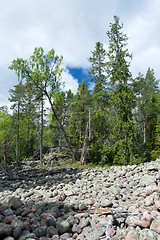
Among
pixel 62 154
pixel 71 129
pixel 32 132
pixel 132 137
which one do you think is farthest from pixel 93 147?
pixel 32 132

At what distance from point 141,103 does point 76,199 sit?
22.5 m

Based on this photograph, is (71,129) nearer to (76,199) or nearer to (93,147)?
(93,147)

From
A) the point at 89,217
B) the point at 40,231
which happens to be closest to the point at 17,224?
the point at 40,231

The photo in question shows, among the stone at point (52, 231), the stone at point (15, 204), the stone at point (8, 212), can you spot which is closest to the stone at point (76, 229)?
the stone at point (52, 231)

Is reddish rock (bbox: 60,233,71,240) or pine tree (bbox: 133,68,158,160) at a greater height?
pine tree (bbox: 133,68,158,160)

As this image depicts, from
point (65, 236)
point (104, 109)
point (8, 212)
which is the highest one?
point (104, 109)

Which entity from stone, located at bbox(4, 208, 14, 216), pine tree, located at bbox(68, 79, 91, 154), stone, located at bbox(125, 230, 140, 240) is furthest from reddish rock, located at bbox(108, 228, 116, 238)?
pine tree, located at bbox(68, 79, 91, 154)

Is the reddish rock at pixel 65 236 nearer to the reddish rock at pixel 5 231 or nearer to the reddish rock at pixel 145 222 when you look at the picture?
the reddish rock at pixel 5 231

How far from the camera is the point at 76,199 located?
179 inches

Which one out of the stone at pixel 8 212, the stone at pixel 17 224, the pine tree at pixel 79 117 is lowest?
the stone at pixel 8 212

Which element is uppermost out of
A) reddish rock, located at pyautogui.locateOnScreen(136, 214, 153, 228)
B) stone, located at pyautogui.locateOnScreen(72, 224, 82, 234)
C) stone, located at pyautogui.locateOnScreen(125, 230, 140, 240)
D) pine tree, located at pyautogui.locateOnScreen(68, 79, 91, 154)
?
pine tree, located at pyautogui.locateOnScreen(68, 79, 91, 154)

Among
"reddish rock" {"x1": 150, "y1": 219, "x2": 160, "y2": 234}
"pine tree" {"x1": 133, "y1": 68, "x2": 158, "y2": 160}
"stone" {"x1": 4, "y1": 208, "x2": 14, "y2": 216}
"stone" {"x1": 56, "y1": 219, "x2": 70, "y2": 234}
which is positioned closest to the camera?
"reddish rock" {"x1": 150, "y1": 219, "x2": 160, "y2": 234}

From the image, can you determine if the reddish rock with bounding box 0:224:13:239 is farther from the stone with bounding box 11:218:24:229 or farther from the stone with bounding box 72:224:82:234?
the stone with bounding box 72:224:82:234

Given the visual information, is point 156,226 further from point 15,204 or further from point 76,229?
point 15,204
